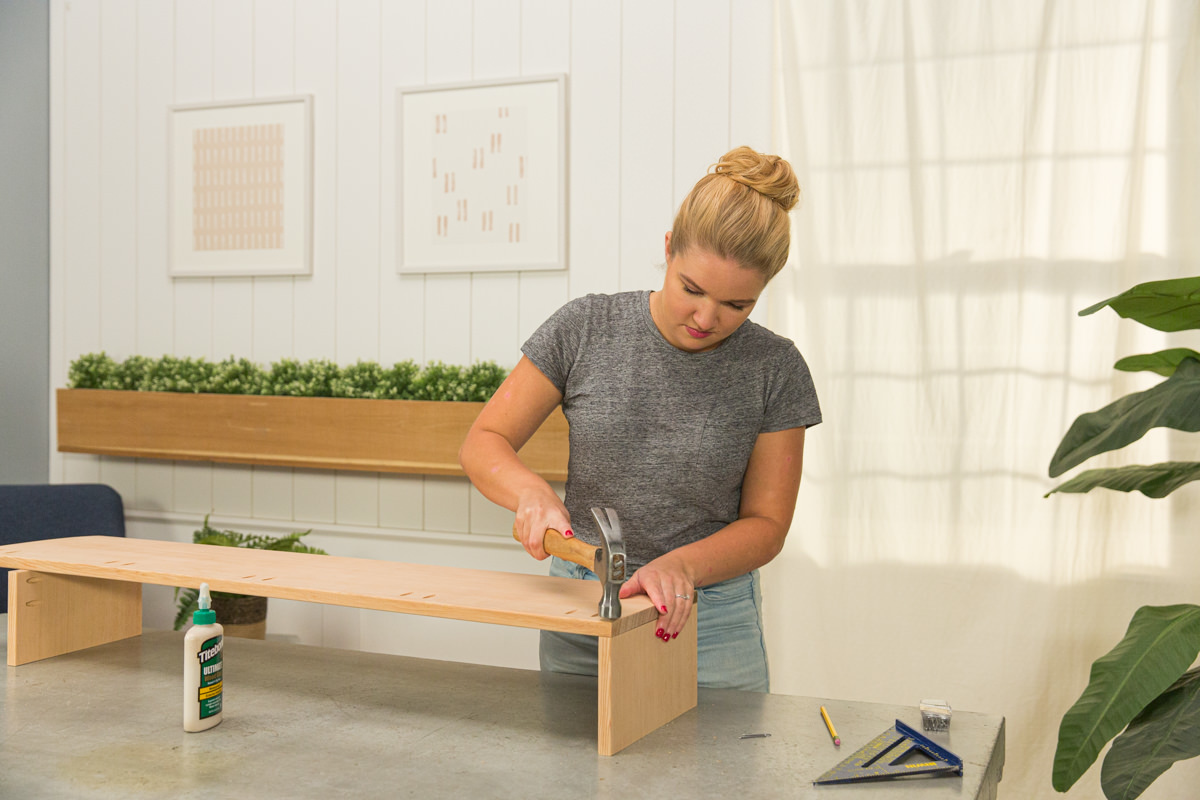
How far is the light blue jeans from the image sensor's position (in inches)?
66.7

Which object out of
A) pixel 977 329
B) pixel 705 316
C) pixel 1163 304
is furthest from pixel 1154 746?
pixel 977 329

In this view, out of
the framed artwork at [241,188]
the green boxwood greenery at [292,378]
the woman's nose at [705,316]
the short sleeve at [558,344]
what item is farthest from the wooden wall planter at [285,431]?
the woman's nose at [705,316]

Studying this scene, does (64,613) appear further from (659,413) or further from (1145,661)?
(1145,661)

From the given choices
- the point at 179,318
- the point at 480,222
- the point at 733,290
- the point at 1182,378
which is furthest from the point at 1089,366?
the point at 179,318

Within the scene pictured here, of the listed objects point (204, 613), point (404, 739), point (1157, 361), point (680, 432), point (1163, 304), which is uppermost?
point (1163, 304)

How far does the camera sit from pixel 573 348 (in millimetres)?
1781

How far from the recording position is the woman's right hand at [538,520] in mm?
1445

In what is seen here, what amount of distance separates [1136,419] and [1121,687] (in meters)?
0.45

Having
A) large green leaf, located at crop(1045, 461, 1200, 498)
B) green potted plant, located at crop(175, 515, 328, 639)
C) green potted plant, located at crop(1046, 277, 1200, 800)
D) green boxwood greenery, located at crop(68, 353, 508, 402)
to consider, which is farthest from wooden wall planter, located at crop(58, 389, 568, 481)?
green potted plant, located at crop(1046, 277, 1200, 800)

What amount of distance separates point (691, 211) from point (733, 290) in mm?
140

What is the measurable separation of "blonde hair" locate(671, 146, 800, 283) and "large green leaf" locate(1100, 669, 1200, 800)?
3.24 ft

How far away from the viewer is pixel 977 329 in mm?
2730

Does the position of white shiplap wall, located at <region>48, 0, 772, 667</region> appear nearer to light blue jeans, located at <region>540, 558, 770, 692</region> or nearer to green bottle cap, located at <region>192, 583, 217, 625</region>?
light blue jeans, located at <region>540, 558, 770, 692</region>

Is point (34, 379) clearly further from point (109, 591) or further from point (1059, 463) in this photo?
point (1059, 463)
